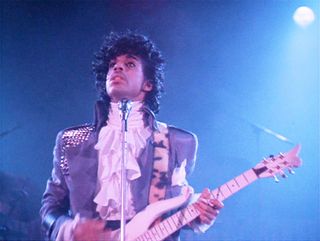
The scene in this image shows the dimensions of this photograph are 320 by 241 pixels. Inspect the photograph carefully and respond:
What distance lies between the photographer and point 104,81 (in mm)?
3035

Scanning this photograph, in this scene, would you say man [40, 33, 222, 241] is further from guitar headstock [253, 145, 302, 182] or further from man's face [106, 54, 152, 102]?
guitar headstock [253, 145, 302, 182]

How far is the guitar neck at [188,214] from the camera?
2.31 metres

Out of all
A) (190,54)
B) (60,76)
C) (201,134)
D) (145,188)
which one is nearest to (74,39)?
(60,76)

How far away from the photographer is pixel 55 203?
2549mm

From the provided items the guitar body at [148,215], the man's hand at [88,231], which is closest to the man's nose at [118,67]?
the guitar body at [148,215]

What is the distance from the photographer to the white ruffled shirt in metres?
2.46

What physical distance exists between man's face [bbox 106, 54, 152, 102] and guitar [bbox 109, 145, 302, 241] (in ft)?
2.10

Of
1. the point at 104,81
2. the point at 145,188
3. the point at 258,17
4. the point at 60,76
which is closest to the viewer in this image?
the point at 145,188

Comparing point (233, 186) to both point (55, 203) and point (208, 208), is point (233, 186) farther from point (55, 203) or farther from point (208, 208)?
point (55, 203)

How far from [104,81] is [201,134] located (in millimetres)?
1054

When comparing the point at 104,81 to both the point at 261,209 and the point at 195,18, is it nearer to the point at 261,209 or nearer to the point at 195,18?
the point at 195,18

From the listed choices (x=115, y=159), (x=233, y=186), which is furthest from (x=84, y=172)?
(x=233, y=186)

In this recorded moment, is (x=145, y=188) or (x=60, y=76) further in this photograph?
(x=60, y=76)

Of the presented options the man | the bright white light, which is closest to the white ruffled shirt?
the man
